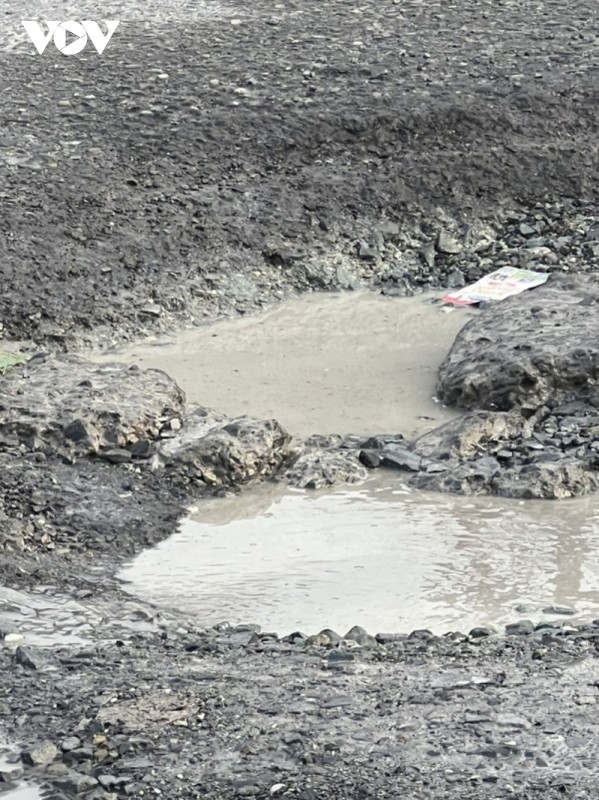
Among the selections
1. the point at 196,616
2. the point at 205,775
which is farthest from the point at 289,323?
the point at 205,775

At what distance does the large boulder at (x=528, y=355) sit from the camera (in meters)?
6.84

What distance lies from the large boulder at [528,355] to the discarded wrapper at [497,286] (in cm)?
81

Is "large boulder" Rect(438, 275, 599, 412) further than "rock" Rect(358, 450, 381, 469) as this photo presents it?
Yes

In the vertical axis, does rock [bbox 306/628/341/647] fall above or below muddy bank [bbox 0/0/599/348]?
below

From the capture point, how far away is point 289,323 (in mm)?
8258

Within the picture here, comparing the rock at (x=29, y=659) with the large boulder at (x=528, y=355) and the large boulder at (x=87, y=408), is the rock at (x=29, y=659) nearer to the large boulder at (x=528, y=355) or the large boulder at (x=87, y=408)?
the large boulder at (x=87, y=408)

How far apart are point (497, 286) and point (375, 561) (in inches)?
128

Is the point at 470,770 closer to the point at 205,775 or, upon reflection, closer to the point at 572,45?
the point at 205,775

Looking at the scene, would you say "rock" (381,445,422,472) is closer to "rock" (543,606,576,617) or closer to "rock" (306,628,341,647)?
"rock" (543,606,576,617)

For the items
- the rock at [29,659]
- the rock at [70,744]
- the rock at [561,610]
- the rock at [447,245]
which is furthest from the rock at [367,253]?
the rock at [70,744]

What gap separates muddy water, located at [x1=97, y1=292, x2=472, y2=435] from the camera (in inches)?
279

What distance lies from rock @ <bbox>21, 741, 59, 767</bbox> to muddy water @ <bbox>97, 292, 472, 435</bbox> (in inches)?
123

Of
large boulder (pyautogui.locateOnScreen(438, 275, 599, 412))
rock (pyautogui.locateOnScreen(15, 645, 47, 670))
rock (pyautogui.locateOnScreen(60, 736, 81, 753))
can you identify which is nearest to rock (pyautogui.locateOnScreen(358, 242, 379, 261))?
large boulder (pyautogui.locateOnScreen(438, 275, 599, 412))

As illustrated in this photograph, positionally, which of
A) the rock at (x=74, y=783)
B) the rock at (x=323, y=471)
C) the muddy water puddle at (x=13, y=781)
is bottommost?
the rock at (x=323, y=471)
